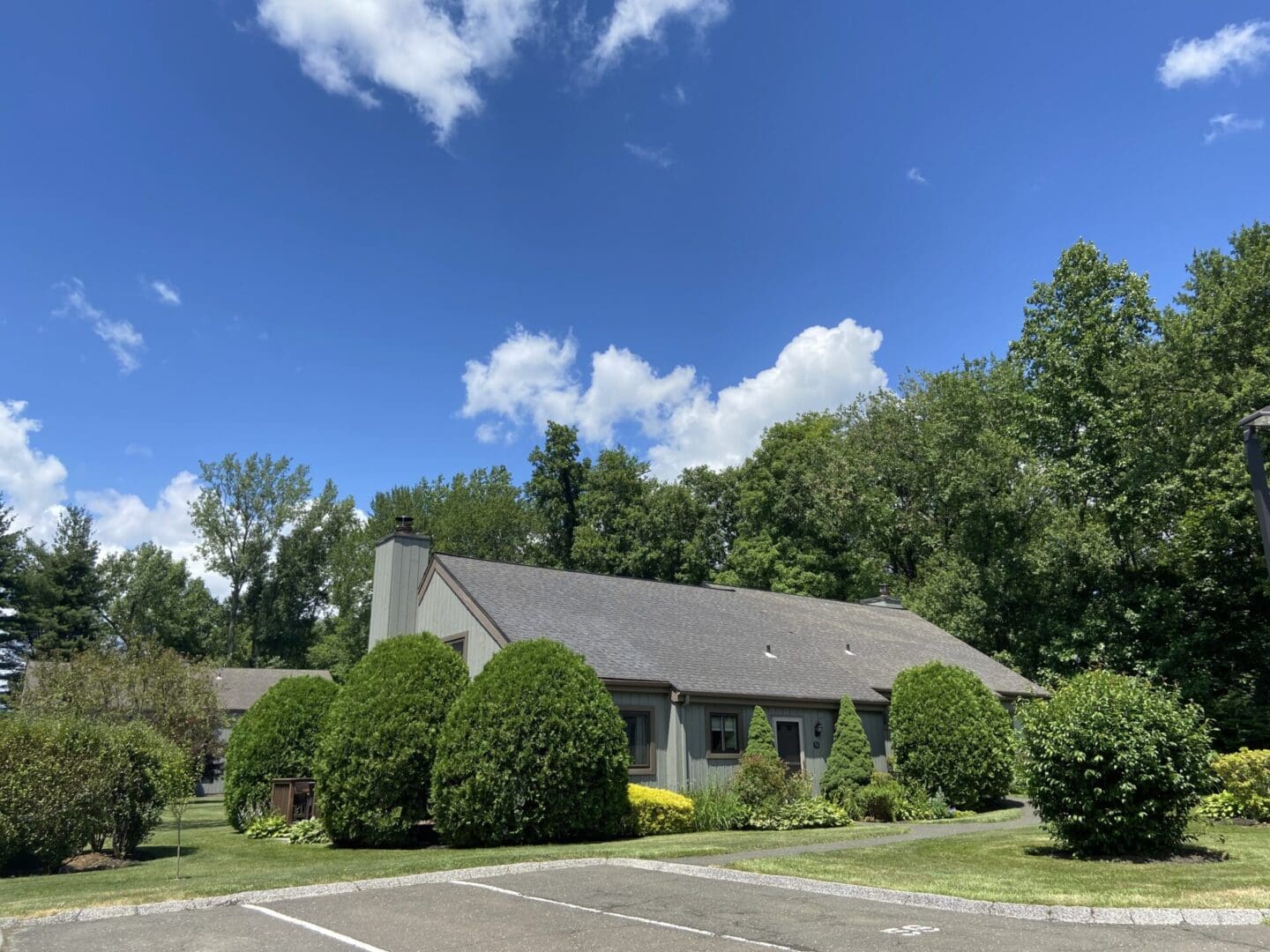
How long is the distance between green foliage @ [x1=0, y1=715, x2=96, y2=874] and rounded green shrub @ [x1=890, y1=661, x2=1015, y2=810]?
16.8 metres

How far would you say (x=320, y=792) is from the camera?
15.2 metres

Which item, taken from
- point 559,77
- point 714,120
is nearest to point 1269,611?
point 714,120

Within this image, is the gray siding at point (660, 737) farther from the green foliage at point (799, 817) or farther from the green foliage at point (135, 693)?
the green foliage at point (135, 693)

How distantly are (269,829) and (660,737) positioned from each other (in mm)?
8343

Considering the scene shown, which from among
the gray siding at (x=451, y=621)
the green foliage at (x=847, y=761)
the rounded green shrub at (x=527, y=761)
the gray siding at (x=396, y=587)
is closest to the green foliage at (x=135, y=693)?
the gray siding at (x=396, y=587)

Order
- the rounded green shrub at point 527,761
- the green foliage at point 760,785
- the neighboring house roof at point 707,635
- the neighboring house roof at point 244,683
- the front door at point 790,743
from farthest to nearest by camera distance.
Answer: the neighboring house roof at point 244,683, the front door at point 790,743, the neighboring house roof at point 707,635, the green foliage at point 760,785, the rounded green shrub at point 527,761

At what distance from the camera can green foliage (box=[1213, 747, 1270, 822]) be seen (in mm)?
15766

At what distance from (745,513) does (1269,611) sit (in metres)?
24.6

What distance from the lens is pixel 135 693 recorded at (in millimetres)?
24641

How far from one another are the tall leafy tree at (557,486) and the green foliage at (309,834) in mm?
36220

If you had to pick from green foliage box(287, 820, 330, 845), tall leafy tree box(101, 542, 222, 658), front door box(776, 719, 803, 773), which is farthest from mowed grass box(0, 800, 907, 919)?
tall leafy tree box(101, 542, 222, 658)

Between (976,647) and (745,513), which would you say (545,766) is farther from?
(745,513)

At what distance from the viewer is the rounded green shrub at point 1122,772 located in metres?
10.9

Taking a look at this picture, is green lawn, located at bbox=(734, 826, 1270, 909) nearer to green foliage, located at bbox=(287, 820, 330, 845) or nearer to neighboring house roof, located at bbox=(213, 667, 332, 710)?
green foliage, located at bbox=(287, 820, 330, 845)
